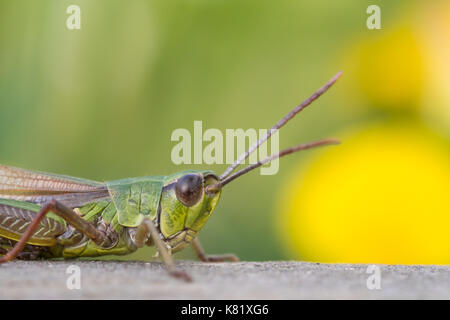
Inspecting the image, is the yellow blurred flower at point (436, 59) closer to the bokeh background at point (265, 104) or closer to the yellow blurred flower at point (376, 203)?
the bokeh background at point (265, 104)

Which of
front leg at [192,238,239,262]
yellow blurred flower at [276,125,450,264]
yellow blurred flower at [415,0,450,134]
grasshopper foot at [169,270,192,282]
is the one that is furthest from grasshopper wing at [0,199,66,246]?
yellow blurred flower at [415,0,450,134]

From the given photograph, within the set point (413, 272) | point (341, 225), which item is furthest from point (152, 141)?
point (413, 272)

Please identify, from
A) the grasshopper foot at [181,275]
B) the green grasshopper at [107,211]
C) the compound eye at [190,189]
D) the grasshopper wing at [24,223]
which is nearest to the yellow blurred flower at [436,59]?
the green grasshopper at [107,211]

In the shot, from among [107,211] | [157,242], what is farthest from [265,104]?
[157,242]

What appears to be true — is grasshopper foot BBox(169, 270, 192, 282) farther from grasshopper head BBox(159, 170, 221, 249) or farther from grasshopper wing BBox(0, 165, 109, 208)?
grasshopper wing BBox(0, 165, 109, 208)

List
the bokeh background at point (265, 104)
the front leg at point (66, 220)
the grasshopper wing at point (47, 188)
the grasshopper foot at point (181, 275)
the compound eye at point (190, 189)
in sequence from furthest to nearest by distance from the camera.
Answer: the bokeh background at point (265, 104) < the grasshopper wing at point (47, 188) < the compound eye at point (190, 189) < the front leg at point (66, 220) < the grasshopper foot at point (181, 275)

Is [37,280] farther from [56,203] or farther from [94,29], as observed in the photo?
[94,29]

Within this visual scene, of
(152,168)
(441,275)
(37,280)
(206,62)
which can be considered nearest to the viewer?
(37,280)

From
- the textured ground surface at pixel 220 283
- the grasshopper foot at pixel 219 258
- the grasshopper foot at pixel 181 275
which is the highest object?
the grasshopper foot at pixel 181 275
